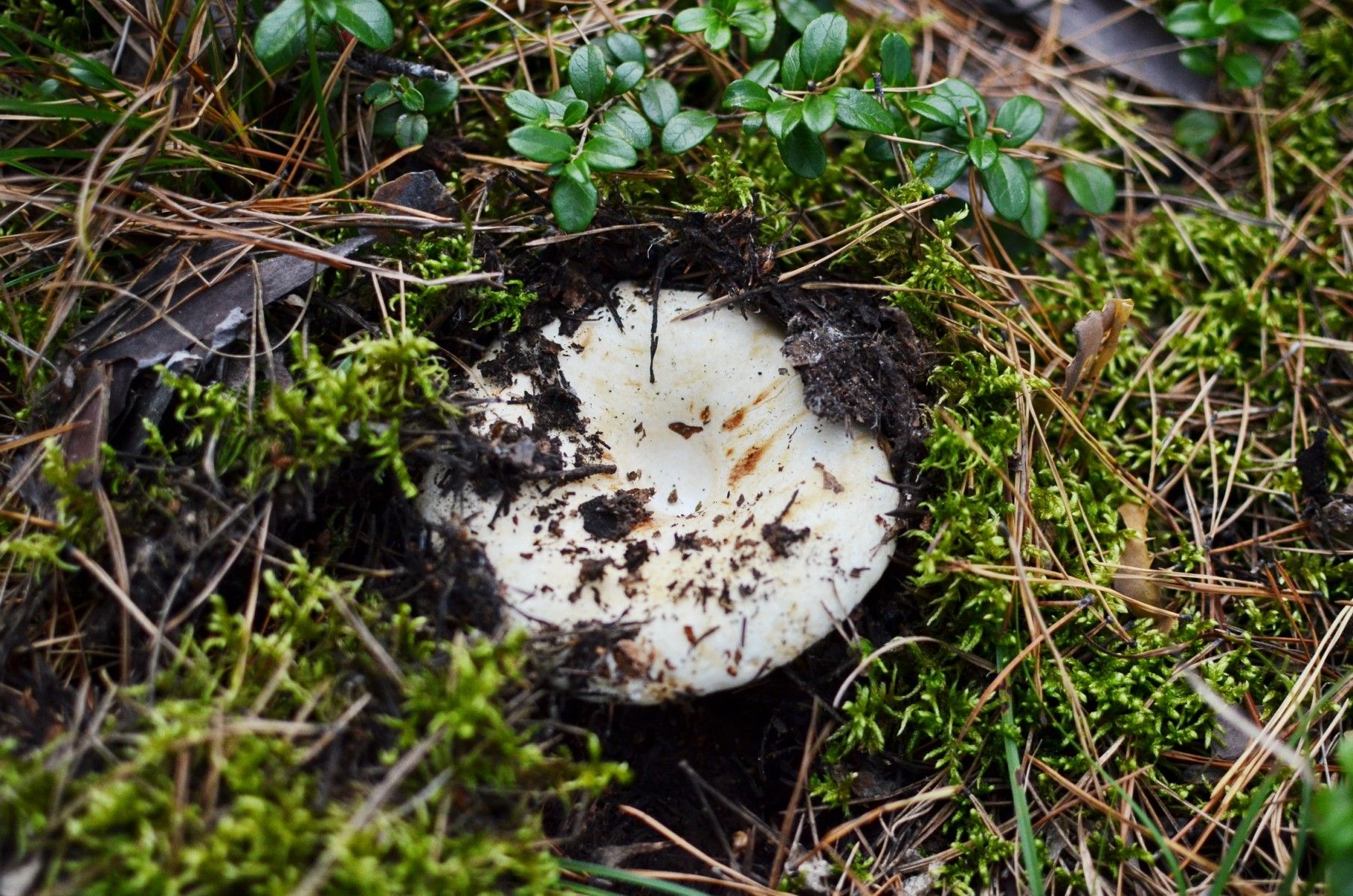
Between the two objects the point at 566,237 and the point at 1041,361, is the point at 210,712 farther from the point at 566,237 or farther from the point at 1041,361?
the point at 1041,361

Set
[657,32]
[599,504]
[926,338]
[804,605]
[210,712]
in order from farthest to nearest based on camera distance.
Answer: [657,32], [926,338], [599,504], [804,605], [210,712]

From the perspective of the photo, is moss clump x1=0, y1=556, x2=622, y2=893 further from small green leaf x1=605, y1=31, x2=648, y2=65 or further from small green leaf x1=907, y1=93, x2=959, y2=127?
small green leaf x1=907, y1=93, x2=959, y2=127

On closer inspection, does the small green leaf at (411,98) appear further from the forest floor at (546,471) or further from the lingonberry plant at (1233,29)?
the lingonberry plant at (1233,29)

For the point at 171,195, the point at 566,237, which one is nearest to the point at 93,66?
the point at 171,195

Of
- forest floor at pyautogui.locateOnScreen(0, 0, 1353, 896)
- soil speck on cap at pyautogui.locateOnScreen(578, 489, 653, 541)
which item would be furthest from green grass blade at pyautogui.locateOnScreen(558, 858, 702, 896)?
soil speck on cap at pyautogui.locateOnScreen(578, 489, 653, 541)

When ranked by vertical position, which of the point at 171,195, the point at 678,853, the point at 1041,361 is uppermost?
the point at 171,195

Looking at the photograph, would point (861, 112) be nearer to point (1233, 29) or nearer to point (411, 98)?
point (411, 98)
